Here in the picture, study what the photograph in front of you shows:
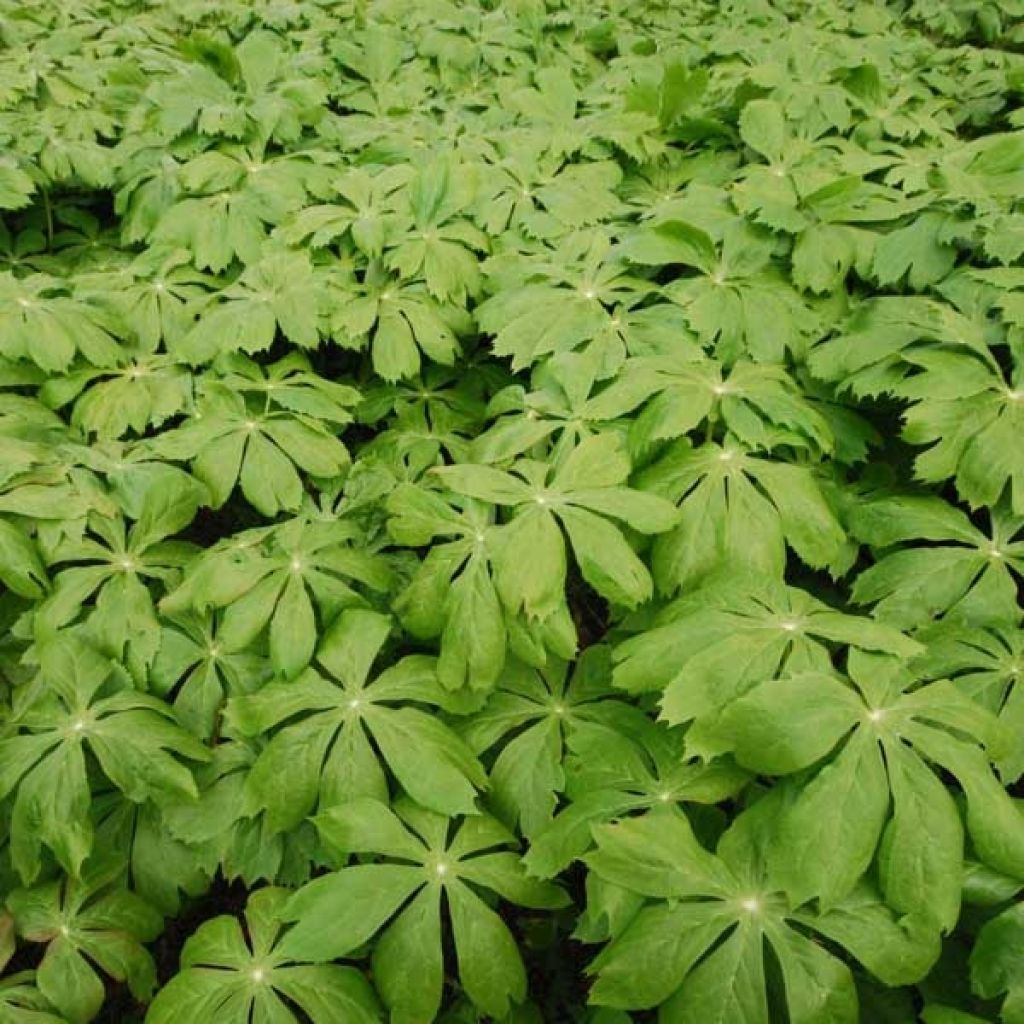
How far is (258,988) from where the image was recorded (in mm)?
1771

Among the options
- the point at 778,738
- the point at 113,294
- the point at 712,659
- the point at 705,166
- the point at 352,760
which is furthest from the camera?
the point at 705,166

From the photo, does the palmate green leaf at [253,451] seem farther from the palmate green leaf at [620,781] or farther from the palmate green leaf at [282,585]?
the palmate green leaf at [620,781]

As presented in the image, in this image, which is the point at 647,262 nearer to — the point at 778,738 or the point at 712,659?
the point at 712,659

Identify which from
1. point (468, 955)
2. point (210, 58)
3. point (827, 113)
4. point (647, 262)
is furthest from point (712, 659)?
point (210, 58)

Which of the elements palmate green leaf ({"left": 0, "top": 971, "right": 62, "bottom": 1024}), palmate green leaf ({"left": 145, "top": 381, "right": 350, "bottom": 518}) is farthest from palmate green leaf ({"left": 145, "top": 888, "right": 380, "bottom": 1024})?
palmate green leaf ({"left": 145, "top": 381, "right": 350, "bottom": 518})

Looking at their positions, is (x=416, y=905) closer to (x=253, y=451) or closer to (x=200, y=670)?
(x=200, y=670)

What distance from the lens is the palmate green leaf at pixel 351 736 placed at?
1.87m

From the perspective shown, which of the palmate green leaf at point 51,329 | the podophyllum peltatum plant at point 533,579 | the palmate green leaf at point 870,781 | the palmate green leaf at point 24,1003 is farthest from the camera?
the palmate green leaf at point 51,329

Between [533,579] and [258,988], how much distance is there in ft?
3.60

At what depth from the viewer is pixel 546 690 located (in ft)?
7.09

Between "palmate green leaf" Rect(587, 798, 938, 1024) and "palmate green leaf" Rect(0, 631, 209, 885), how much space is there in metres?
1.11

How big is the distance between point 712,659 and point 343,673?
0.94m

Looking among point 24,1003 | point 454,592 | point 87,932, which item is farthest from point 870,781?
point 24,1003

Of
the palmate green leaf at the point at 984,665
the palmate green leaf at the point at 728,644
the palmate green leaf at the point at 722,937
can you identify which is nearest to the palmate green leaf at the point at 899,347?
the palmate green leaf at the point at 984,665
